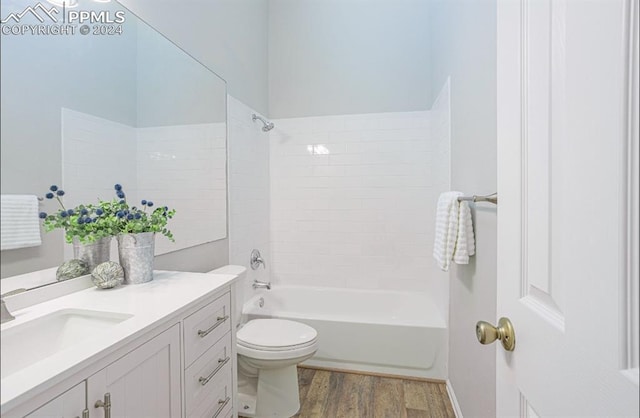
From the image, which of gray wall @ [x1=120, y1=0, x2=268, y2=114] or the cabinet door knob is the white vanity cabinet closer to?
the cabinet door knob

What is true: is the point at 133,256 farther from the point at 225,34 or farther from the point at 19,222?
the point at 225,34

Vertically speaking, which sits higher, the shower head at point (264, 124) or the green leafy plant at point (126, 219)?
the shower head at point (264, 124)

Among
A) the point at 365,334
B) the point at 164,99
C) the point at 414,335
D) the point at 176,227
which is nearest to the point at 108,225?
the point at 176,227

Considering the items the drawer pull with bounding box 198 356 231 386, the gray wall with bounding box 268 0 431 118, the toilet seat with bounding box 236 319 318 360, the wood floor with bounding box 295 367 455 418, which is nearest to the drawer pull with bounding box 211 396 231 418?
the drawer pull with bounding box 198 356 231 386

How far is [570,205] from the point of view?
45 cm

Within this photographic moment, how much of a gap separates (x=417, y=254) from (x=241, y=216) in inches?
60.7

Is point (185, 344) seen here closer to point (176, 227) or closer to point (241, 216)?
point (176, 227)

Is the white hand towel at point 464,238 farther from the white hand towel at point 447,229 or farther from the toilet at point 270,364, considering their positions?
the toilet at point 270,364

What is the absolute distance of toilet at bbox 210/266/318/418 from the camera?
1653mm

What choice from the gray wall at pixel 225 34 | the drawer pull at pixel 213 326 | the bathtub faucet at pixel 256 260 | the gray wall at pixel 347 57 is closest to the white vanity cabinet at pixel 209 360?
the drawer pull at pixel 213 326

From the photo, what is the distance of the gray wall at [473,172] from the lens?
1204 millimetres

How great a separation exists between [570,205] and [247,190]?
223 cm

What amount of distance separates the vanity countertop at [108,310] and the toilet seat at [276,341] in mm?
618

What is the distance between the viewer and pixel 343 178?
9.11 feet
